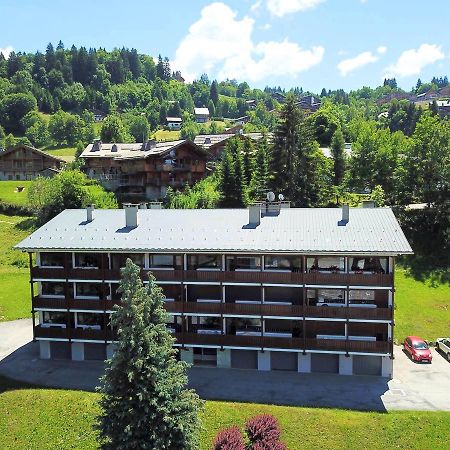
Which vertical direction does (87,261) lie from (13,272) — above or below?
above

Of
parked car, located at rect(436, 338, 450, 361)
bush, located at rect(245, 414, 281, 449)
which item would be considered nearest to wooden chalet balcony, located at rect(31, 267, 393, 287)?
parked car, located at rect(436, 338, 450, 361)

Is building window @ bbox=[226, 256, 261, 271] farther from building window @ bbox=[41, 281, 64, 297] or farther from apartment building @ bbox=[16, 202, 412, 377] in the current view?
building window @ bbox=[41, 281, 64, 297]

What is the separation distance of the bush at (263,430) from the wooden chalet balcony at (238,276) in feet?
35.2

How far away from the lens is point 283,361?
122 feet

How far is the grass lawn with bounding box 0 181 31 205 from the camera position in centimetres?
8131

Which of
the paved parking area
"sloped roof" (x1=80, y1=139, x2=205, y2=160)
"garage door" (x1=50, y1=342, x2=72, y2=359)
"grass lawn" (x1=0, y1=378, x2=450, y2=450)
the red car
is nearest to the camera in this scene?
"grass lawn" (x1=0, y1=378, x2=450, y2=450)

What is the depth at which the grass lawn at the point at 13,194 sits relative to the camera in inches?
3201

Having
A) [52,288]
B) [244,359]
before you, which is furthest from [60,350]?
[244,359]

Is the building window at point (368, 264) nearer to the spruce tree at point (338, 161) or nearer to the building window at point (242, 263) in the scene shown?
the building window at point (242, 263)

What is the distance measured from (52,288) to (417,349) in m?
27.2

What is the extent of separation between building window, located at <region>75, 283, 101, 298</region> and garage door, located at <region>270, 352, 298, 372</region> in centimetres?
1352

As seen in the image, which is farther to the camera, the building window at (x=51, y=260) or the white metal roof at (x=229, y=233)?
the building window at (x=51, y=260)

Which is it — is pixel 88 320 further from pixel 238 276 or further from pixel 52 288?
pixel 238 276

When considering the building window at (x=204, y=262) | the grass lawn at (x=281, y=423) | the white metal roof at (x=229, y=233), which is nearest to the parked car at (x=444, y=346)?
the grass lawn at (x=281, y=423)
